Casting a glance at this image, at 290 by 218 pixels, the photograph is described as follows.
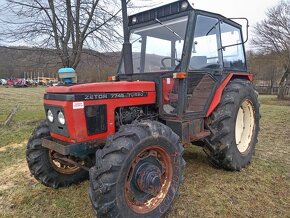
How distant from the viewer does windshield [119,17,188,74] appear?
3.90 meters

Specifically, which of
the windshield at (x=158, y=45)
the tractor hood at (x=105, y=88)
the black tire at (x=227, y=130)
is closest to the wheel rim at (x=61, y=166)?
the tractor hood at (x=105, y=88)

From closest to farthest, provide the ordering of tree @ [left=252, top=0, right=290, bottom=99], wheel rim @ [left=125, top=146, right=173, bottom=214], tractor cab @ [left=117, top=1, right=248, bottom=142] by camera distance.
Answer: wheel rim @ [left=125, top=146, right=173, bottom=214]
tractor cab @ [left=117, top=1, right=248, bottom=142]
tree @ [left=252, top=0, right=290, bottom=99]

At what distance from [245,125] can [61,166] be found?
323 cm

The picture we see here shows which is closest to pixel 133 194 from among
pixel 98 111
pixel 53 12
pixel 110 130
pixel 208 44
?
pixel 110 130

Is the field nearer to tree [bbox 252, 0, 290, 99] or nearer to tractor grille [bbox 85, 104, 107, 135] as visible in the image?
tractor grille [bbox 85, 104, 107, 135]

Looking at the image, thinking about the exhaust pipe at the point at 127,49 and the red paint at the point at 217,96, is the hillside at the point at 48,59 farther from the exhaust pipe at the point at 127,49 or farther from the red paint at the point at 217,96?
the red paint at the point at 217,96

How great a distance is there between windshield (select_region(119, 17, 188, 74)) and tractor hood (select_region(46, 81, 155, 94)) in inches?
17.2

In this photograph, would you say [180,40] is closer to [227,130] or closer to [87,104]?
[227,130]

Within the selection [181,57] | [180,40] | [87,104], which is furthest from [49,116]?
[180,40]

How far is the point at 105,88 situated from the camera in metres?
3.28

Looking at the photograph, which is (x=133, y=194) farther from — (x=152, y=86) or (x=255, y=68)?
(x=255, y=68)

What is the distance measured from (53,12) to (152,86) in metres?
5.77

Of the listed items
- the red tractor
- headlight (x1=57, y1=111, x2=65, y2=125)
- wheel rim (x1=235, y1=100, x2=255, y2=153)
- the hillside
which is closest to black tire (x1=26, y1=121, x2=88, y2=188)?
the red tractor

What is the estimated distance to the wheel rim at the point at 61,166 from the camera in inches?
150
